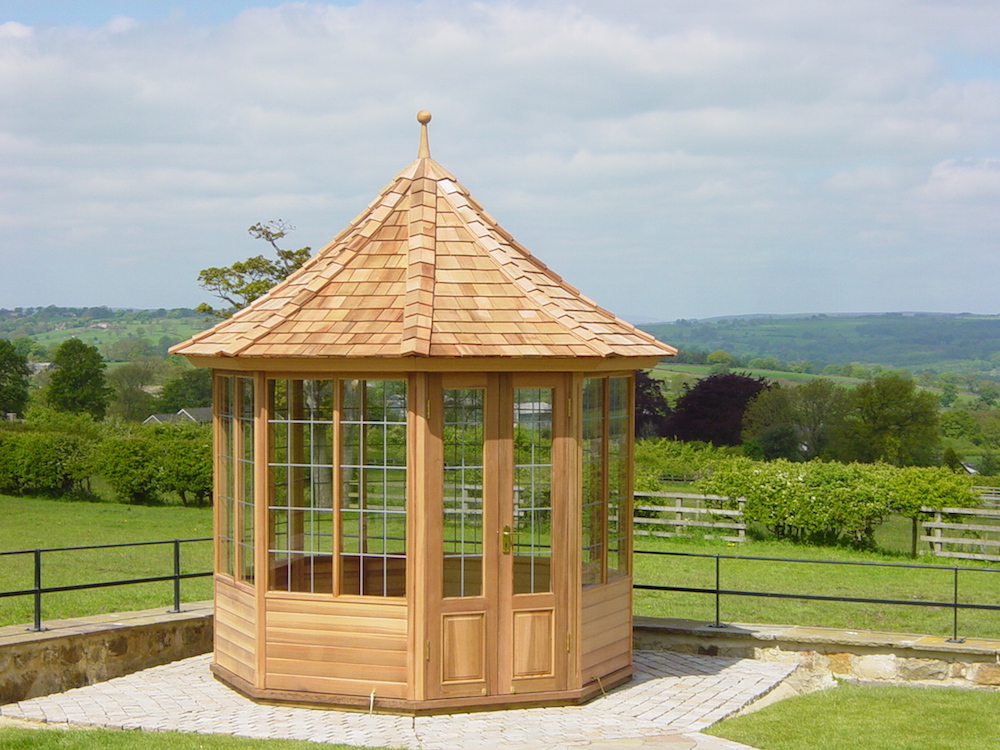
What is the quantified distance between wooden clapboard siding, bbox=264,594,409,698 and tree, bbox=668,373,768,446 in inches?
1733

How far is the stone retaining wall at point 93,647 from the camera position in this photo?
9.58 meters

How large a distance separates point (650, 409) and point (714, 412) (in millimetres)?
3019

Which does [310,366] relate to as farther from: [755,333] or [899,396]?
[755,333]

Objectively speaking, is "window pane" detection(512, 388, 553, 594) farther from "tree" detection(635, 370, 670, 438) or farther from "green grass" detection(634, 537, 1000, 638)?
"tree" detection(635, 370, 670, 438)

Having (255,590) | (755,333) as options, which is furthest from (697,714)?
(755,333)

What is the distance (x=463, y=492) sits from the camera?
877 centimetres

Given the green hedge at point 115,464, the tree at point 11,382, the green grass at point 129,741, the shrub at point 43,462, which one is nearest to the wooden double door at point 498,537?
the green grass at point 129,741

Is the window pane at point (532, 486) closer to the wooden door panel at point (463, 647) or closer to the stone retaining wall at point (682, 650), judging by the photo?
the wooden door panel at point (463, 647)

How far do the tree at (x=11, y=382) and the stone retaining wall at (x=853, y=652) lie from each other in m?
47.0

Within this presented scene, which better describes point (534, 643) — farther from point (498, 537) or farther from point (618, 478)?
point (618, 478)

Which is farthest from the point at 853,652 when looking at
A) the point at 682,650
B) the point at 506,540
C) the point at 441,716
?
the point at 441,716

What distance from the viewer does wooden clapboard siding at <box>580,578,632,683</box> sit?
30.3 ft

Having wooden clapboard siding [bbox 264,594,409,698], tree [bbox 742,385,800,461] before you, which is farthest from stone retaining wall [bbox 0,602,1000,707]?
tree [bbox 742,385,800,461]

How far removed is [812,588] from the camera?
57.5 feet
